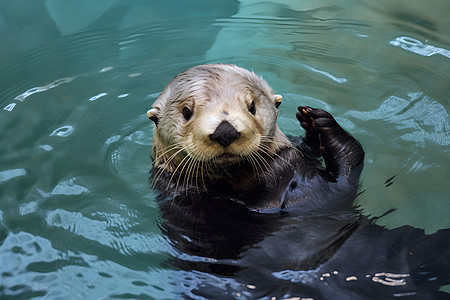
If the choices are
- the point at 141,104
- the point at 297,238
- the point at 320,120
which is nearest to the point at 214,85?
the point at 320,120

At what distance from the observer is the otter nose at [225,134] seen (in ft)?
8.78

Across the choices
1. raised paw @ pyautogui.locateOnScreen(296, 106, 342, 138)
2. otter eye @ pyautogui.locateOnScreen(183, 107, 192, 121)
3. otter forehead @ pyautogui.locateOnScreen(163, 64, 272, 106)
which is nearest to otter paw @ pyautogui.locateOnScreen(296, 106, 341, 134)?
raised paw @ pyautogui.locateOnScreen(296, 106, 342, 138)

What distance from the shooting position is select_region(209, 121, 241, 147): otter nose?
8.78 feet

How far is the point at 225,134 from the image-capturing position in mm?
2676

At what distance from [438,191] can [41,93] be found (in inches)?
148

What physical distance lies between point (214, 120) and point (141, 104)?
222cm

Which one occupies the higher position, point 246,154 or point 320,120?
point 246,154

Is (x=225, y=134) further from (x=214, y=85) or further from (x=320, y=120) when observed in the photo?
(x=320, y=120)

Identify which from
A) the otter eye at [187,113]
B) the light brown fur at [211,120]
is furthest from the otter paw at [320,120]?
the otter eye at [187,113]

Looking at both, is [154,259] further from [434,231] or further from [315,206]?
[434,231]

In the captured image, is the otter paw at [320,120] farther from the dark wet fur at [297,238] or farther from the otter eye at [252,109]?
the otter eye at [252,109]

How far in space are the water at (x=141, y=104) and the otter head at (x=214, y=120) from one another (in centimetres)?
61

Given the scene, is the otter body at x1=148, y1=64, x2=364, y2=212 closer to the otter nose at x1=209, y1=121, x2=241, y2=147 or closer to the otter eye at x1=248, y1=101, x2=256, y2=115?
the otter eye at x1=248, y1=101, x2=256, y2=115

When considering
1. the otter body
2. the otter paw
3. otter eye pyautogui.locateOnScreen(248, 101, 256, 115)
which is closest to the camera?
the otter body
